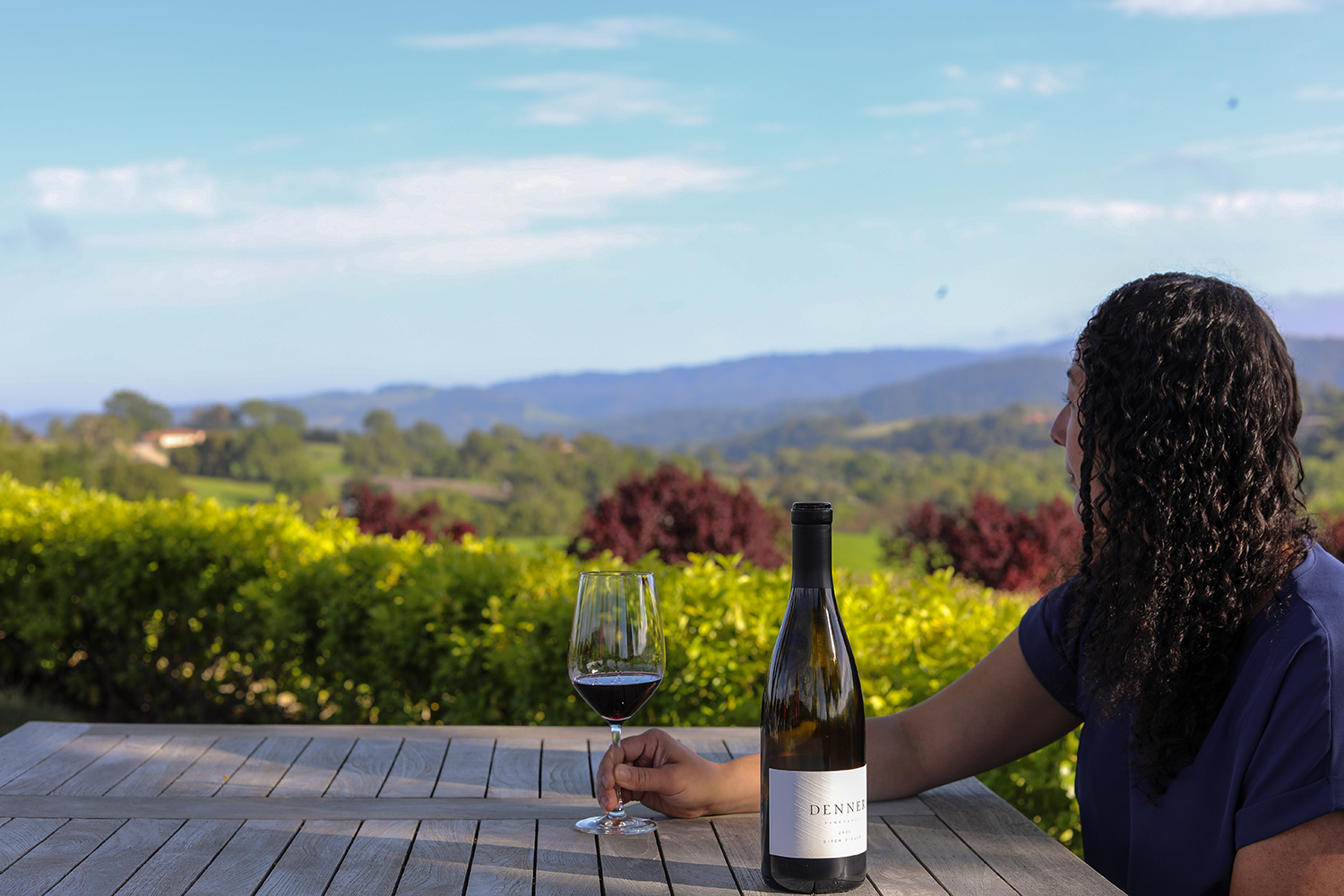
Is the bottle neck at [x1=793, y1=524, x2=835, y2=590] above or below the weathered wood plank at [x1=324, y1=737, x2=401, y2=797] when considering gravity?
above

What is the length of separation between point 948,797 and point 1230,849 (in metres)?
Answer: 0.46

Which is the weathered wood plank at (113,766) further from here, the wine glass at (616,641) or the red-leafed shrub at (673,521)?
the red-leafed shrub at (673,521)

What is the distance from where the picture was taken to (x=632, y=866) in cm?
121

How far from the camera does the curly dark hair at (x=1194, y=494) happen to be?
121 centimetres

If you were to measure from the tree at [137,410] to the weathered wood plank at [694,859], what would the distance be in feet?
88.1

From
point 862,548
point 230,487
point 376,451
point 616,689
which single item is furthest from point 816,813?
point 376,451

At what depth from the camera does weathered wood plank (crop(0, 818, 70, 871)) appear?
4.07 feet

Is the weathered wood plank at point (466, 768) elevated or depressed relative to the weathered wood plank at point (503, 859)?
depressed

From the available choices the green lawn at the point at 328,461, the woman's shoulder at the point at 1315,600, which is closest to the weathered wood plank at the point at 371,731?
the woman's shoulder at the point at 1315,600

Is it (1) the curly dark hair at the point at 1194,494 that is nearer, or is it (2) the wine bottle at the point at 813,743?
(2) the wine bottle at the point at 813,743

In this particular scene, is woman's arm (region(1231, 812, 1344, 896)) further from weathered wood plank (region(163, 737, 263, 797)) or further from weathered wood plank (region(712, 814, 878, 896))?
weathered wood plank (region(163, 737, 263, 797))

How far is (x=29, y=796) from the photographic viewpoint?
148 centimetres

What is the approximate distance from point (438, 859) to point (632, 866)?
0.82 feet

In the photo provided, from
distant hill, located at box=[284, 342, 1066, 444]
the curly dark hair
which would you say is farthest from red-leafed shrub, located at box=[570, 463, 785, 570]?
distant hill, located at box=[284, 342, 1066, 444]
